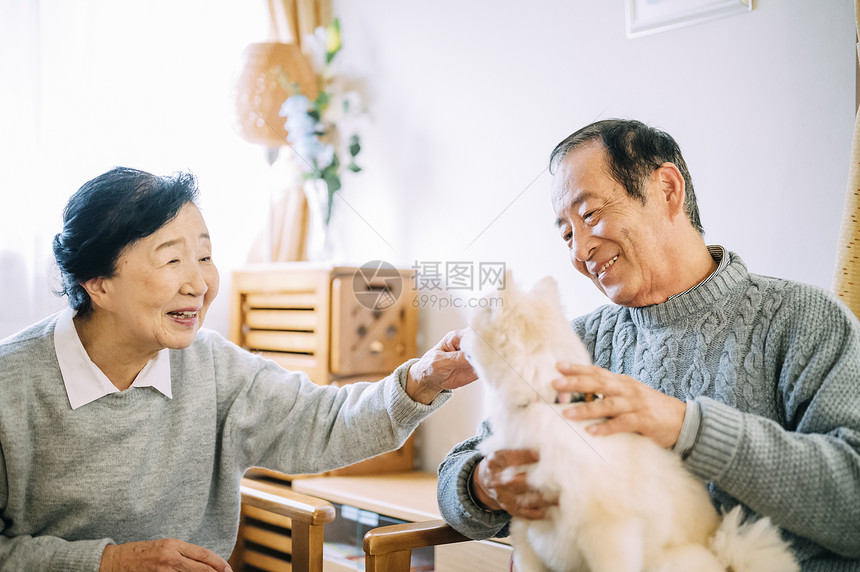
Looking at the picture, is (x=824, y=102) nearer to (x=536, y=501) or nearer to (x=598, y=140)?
(x=598, y=140)

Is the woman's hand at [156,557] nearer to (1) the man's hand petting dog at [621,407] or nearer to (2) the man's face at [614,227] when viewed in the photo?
(1) the man's hand petting dog at [621,407]

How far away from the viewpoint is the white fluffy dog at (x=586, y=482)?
93cm

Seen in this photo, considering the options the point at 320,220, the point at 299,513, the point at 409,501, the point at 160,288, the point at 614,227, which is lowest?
the point at 409,501

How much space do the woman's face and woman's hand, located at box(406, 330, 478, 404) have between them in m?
0.46

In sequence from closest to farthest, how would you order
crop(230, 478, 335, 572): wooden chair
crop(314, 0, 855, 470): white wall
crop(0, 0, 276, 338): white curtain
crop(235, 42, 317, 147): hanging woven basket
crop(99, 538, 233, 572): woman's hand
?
crop(99, 538, 233, 572): woman's hand, crop(230, 478, 335, 572): wooden chair, crop(314, 0, 855, 470): white wall, crop(0, 0, 276, 338): white curtain, crop(235, 42, 317, 147): hanging woven basket

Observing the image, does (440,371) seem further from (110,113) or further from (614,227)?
(110,113)

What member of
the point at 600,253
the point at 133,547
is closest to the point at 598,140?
the point at 600,253

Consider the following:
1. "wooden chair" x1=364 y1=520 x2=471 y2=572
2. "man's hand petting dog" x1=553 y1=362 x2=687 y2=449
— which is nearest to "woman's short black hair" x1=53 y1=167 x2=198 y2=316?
"wooden chair" x1=364 y1=520 x2=471 y2=572

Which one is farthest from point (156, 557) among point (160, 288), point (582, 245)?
point (582, 245)

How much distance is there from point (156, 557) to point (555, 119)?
1670 mm

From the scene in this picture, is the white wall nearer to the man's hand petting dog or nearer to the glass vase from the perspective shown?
the glass vase

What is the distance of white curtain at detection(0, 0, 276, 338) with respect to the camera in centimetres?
219

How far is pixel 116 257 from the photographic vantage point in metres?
1.30

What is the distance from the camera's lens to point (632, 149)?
1253 mm
